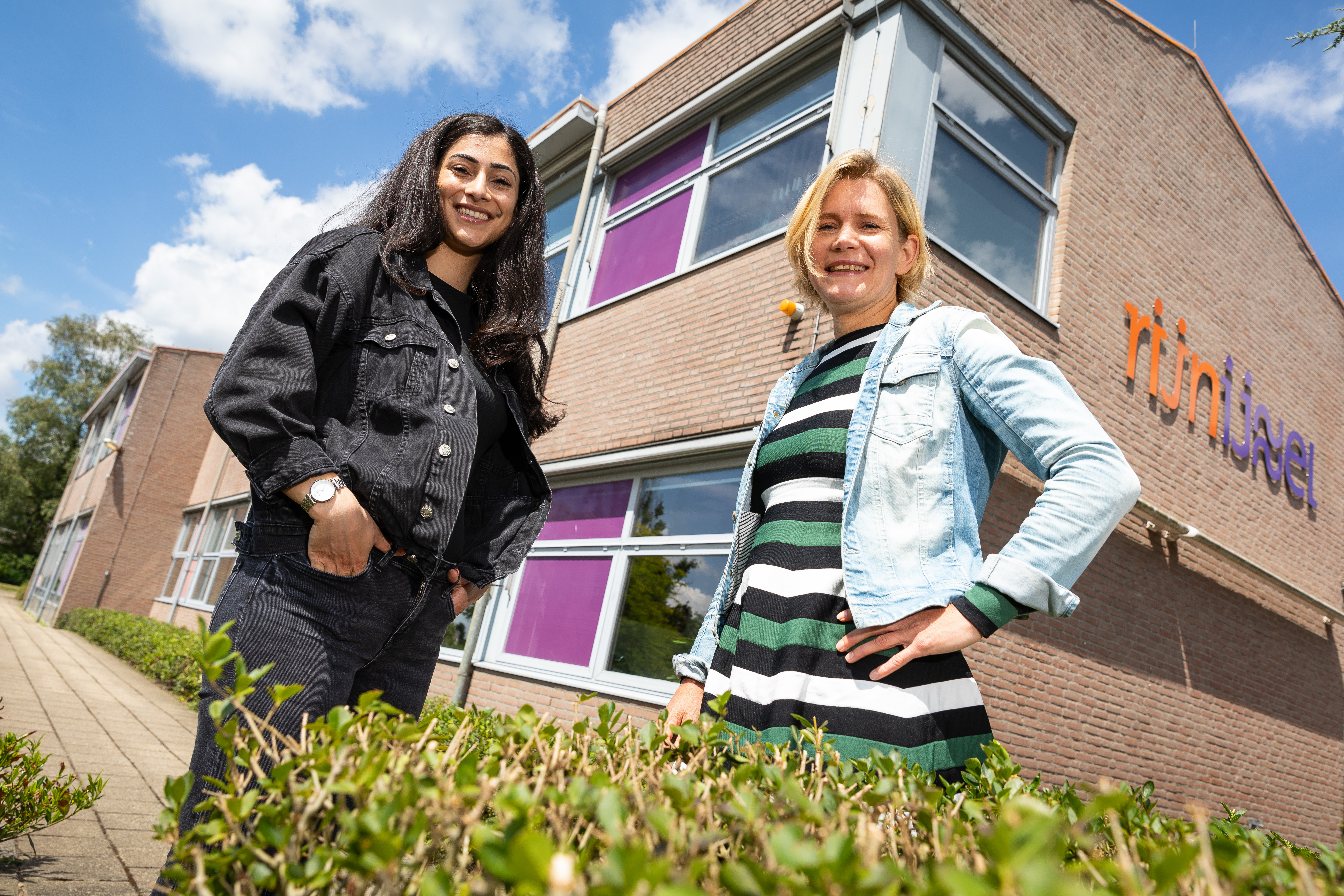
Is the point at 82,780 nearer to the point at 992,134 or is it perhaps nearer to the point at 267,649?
the point at 267,649

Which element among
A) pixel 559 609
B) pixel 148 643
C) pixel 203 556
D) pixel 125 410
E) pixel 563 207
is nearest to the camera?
pixel 559 609

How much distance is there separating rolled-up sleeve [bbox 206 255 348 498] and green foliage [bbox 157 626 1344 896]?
0.54 meters

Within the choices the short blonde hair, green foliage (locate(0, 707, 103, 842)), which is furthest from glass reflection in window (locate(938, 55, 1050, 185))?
green foliage (locate(0, 707, 103, 842))

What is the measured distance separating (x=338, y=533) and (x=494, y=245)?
39.6 inches

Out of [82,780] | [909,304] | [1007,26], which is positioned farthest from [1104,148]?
[82,780]

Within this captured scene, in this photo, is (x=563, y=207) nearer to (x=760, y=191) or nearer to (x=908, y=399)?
(x=760, y=191)

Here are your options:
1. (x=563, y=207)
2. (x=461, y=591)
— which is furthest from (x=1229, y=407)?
(x=461, y=591)

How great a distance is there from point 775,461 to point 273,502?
107 centimetres

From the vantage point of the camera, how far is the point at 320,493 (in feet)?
4.95

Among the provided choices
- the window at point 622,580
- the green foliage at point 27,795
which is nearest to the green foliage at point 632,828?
the green foliage at point 27,795

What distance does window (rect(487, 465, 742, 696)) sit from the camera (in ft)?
20.5

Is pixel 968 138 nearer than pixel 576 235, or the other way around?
pixel 968 138

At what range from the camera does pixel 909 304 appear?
1.95m

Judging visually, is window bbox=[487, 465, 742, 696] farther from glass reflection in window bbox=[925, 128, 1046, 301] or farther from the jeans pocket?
the jeans pocket
